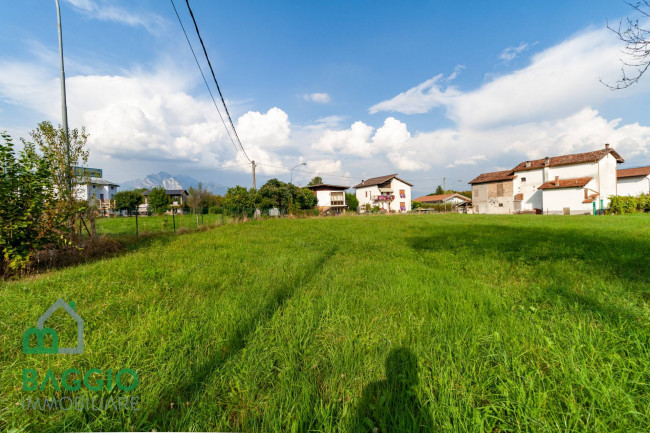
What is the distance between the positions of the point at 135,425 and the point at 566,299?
5.48 metres

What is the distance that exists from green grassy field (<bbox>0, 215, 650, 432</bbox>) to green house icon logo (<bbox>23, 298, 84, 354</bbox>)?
0.27ft

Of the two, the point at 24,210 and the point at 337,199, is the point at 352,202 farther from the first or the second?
the point at 24,210

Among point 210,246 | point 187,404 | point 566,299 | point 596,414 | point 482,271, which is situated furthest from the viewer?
point 210,246

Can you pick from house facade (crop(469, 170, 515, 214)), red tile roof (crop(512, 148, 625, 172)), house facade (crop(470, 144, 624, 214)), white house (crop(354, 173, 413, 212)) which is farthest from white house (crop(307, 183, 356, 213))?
red tile roof (crop(512, 148, 625, 172))

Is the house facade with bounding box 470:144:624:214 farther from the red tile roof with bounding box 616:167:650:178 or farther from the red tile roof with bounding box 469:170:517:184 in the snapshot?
the red tile roof with bounding box 616:167:650:178

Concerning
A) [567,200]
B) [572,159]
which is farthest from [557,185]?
[572,159]

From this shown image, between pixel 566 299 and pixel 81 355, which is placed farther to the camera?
pixel 566 299

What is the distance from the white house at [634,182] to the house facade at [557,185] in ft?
13.7

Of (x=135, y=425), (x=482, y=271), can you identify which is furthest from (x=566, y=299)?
(x=135, y=425)

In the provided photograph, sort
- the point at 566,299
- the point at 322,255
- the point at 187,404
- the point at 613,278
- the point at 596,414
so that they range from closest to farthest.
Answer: the point at 596,414 < the point at 187,404 < the point at 566,299 < the point at 613,278 < the point at 322,255

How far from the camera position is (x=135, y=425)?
68.2 inches

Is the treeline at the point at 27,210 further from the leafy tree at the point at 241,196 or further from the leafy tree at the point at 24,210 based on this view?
the leafy tree at the point at 241,196

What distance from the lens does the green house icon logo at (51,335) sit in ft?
8.47

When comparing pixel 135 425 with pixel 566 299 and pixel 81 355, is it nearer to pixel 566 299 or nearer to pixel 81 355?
pixel 81 355
